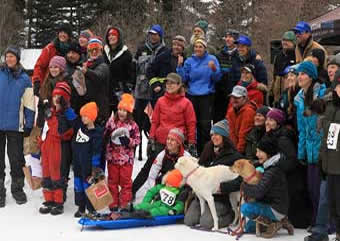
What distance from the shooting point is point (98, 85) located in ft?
20.8

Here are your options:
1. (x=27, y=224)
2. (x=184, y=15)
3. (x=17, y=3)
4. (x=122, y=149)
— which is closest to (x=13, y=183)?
(x=27, y=224)

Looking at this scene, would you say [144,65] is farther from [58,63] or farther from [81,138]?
[81,138]

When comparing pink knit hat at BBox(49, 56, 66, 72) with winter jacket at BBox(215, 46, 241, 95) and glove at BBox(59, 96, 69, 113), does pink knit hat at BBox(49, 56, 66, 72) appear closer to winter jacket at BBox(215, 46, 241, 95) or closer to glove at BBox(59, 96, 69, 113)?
glove at BBox(59, 96, 69, 113)

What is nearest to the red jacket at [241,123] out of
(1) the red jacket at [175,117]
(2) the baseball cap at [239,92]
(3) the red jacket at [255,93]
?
(2) the baseball cap at [239,92]

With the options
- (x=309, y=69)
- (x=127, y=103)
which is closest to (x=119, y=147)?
(x=127, y=103)

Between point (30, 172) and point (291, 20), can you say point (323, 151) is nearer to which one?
point (30, 172)

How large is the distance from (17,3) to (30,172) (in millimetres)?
34883

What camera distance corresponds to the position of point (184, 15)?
96.2 feet

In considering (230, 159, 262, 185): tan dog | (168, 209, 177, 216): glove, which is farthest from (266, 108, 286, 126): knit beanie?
(168, 209, 177, 216): glove

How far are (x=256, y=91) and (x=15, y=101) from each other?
308 cm

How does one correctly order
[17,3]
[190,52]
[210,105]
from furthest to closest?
[17,3], [190,52], [210,105]

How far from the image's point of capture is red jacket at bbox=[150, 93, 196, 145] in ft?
20.9

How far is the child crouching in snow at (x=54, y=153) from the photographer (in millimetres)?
6102

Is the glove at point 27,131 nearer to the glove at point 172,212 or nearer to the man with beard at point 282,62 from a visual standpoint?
the glove at point 172,212
